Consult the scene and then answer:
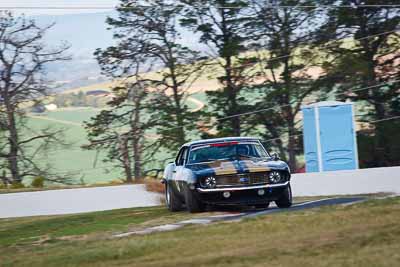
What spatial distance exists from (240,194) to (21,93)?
2212cm

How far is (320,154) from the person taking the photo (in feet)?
93.5

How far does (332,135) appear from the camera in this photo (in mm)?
28562

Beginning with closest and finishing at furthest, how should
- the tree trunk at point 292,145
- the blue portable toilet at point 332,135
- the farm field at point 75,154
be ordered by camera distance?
the blue portable toilet at point 332,135 → the tree trunk at point 292,145 → the farm field at point 75,154

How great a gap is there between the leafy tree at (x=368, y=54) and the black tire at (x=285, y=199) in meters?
19.6

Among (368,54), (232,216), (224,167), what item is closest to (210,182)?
(224,167)

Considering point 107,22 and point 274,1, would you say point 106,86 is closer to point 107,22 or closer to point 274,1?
point 107,22

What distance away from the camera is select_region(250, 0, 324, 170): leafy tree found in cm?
3631

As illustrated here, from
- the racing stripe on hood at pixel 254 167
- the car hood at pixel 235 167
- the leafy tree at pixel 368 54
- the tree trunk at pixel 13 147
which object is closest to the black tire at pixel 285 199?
the car hood at pixel 235 167

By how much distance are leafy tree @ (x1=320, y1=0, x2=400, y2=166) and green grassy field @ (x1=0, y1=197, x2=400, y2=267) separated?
20.8 metres

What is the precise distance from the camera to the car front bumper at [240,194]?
16.7 metres

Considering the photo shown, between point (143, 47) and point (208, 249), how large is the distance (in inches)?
983

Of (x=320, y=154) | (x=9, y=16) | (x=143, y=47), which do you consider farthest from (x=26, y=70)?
(x=320, y=154)

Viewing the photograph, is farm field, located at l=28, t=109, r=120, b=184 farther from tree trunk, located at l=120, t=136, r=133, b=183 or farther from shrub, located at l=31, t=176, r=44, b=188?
shrub, located at l=31, t=176, r=44, b=188

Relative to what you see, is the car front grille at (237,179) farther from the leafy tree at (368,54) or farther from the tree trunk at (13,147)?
the leafy tree at (368,54)
